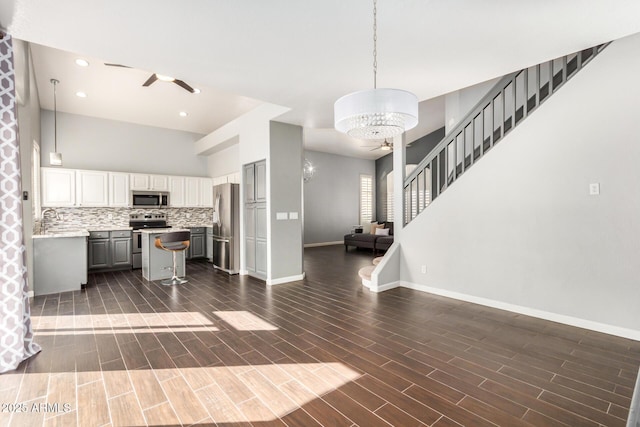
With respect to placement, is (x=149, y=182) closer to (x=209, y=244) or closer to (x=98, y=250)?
(x=98, y=250)

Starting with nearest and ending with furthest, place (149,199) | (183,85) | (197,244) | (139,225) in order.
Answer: (183,85)
(139,225)
(149,199)
(197,244)

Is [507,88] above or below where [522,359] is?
above

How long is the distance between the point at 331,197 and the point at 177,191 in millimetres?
5011

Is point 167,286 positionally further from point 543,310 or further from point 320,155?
point 320,155

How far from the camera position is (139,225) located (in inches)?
274

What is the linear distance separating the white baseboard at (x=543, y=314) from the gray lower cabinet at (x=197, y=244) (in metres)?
5.04

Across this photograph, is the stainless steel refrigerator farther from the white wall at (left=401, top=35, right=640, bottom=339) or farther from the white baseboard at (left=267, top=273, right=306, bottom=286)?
the white wall at (left=401, top=35, right=640, bottom=339)

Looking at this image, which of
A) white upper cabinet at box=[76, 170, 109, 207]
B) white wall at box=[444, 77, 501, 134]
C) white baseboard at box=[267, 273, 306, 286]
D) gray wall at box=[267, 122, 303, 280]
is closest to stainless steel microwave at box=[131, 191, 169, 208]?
white upper cabinet at box=[76, 170, 109, 207]

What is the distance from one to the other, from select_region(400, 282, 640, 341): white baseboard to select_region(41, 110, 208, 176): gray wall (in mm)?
6319

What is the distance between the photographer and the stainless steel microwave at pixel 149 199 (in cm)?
689

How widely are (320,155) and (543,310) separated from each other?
26.0ft

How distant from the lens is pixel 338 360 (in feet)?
8.33

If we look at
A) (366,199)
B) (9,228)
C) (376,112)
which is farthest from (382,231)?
(9,228)

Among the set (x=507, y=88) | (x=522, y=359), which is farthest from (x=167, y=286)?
(x=507, y=88)
